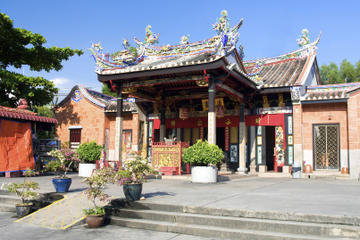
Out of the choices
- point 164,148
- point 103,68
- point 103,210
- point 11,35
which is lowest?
point 103,210

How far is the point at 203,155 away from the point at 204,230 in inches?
208

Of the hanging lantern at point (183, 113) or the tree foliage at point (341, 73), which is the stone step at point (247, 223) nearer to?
the hanging lantern at point (183, 113)

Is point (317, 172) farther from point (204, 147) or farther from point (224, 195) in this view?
point (224, 195)

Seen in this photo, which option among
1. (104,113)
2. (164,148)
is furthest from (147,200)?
(104,113)

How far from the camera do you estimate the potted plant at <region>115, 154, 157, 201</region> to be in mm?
6996

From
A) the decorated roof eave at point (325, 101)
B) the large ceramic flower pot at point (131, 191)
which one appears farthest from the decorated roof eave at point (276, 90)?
the large ceramic flower pot at point (131, 191)

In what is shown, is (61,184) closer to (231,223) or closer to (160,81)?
(231,223)

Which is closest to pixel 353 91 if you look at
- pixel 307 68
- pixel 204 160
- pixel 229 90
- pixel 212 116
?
pixel 307 68

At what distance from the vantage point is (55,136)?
67.4 feet

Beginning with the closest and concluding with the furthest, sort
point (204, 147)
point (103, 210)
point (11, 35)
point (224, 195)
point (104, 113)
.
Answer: point (103, 210) < point (224, 195) < point (204, 147) < point (11, 35) < point (104, 113)

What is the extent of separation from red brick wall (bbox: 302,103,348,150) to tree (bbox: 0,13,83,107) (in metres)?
13.1

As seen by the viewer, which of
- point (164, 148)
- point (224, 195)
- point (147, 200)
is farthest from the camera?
point (164, 148)

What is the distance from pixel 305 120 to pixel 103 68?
9.77 meters

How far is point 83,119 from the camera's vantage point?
1981 cm
